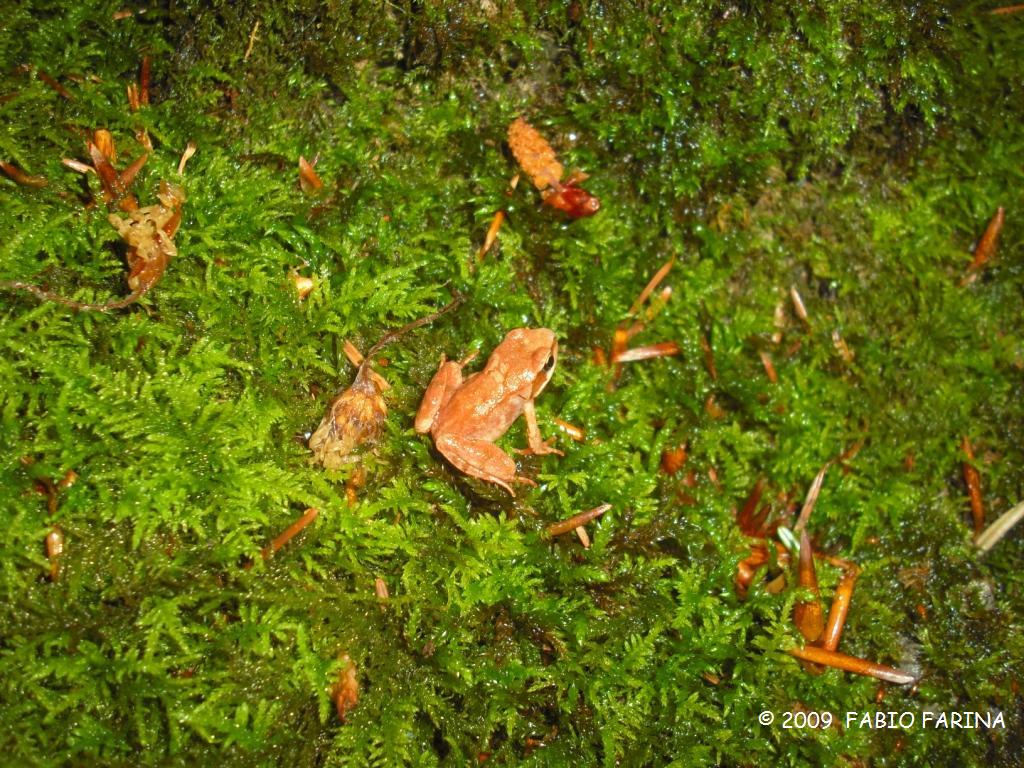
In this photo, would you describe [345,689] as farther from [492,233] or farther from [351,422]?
[492,233]

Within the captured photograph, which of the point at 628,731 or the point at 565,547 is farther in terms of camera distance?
the point at 565,547

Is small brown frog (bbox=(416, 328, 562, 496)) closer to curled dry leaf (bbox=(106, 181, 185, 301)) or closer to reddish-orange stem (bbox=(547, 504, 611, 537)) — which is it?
reddish-orange stem (bbox=(547, 504, 611, 537))

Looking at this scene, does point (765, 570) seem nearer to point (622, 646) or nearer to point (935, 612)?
point (622, 646)

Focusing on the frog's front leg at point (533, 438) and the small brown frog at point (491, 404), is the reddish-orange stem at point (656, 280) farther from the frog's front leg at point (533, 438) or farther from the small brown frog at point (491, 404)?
the frog's front leg at point (533, 438)

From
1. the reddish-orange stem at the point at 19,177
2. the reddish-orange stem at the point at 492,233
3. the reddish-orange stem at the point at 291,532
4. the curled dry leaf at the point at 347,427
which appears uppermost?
the reddish-orange stem at the point at 492,233

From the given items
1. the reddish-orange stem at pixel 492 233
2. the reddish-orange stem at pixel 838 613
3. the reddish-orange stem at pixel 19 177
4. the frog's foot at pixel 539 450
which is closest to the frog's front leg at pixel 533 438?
the frog's foot at pixel 539 450

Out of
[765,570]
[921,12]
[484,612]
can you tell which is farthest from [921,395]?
[484,612]
